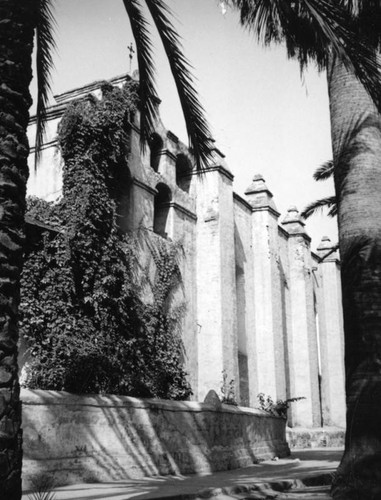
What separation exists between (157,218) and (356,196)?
35.7ft

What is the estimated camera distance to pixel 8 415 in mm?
3984

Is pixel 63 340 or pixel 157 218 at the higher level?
pixel 157 218

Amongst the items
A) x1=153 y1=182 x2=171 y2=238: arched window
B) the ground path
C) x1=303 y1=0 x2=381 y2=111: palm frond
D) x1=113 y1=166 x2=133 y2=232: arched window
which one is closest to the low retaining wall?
the ground path

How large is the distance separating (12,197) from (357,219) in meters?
4.70

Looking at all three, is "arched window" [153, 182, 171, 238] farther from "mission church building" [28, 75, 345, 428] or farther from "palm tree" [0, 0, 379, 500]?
"palm tree" [0, 0, 379, 500]

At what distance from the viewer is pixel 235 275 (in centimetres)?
2044

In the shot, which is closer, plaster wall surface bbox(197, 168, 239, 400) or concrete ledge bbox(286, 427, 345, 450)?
plaster wall surface bbox(197, 168, 239, 400)

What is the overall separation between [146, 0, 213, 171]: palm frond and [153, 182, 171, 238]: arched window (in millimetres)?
10552

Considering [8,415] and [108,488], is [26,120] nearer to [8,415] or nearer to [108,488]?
[8,415]

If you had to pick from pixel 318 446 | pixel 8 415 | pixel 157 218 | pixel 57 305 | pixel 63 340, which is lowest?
pixel 318 446

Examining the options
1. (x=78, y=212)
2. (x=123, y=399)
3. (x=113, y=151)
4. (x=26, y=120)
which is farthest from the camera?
(x=113, y=151)

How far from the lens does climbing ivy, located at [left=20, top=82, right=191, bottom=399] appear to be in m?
11.8

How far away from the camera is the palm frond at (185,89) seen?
625cm

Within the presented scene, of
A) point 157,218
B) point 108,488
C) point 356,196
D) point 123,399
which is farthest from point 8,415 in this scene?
point 157,218
